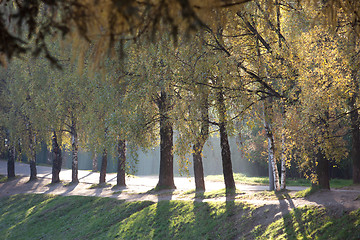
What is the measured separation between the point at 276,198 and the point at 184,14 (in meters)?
10.5

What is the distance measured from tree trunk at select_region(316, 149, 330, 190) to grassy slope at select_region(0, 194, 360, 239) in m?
2.27

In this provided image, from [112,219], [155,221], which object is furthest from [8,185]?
[155,221]

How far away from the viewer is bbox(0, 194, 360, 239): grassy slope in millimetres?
9102

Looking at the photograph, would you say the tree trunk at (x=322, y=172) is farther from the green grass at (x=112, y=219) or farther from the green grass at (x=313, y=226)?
the green grass at (x=112, y=219)

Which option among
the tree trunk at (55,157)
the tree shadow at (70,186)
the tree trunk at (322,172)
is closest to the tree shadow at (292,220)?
the tree trunk at (322,172)

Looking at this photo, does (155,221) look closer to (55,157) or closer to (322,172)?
(322,172)

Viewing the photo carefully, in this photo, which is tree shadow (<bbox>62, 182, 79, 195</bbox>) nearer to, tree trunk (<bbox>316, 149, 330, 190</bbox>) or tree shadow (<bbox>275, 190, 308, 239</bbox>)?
tree shadow (<bbox>275, 190, 308, 239</bbox>)

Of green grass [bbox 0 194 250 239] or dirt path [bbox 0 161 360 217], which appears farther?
green grass [bbox 0 194 250 239]

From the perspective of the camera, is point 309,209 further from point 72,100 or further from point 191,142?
point 72,100

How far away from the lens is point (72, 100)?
880 inches

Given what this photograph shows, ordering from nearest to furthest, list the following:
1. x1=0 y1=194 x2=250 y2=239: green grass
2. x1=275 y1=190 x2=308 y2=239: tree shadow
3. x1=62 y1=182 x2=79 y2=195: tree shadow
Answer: x1=275 y1=190 x2=308 y2=239: tree shadow → x1=0 y1=194 x2=250 y2=239: green grass → x1=62 y1=182 x2=79 y2=195: tree shadow

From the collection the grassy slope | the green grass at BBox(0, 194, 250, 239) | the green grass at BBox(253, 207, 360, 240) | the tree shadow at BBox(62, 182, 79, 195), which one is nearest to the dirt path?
the tree shadow at BBox(62, 182, 79, 195)

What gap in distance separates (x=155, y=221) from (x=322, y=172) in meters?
5.72

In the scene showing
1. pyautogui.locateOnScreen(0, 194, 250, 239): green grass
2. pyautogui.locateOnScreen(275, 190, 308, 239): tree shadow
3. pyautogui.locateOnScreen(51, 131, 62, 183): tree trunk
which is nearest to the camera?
pyautogui.locateOnScreen(275, 190, 308, 239): tree shadow
